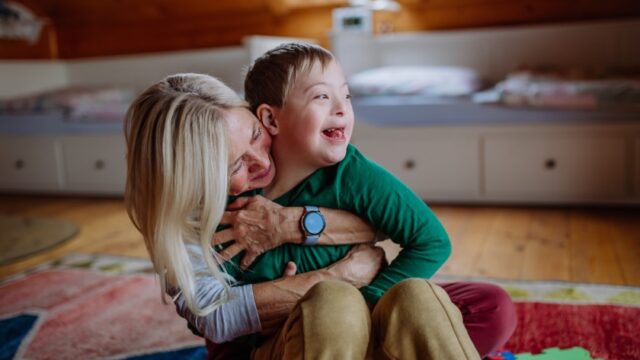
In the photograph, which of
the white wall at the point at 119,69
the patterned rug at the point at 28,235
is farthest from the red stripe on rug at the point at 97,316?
the white wall at the point at 119,69

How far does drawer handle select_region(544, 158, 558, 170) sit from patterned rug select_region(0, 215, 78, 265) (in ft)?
6.23

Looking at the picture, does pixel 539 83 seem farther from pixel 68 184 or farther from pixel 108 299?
pixel 68 184

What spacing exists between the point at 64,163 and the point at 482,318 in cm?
Answer: 306

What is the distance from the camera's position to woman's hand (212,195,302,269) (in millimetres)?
889

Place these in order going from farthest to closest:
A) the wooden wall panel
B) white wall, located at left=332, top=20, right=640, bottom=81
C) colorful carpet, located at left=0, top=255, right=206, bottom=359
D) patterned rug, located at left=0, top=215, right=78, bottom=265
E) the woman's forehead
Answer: the wooden wall panel → white wall, located at left=332, top=20, right=640, bottom=81 → patterned rug, located at left=0, top=215, right=78, bottom=265 → colorful carpet, located at left=0, top=255, right=206, bottom=359 → the woman's forehead

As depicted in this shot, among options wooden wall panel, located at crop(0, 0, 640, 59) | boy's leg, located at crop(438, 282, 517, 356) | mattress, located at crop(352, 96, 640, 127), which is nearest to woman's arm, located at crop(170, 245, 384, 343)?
boy's leg, located at crop(438, 282, 517, 356)

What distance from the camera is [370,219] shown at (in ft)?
2.93

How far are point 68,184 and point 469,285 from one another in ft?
9.83

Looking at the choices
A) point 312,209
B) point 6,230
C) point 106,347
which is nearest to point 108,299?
point 106,347

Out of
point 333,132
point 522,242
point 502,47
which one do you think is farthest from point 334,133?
point 502,47

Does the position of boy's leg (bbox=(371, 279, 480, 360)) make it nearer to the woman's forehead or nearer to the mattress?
the woman's forehead

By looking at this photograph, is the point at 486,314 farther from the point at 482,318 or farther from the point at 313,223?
the point at 313,223

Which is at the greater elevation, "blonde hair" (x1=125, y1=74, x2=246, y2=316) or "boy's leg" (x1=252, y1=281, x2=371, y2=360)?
"blonde hair" (x1=125, y1=74, x2=246, y2=316)

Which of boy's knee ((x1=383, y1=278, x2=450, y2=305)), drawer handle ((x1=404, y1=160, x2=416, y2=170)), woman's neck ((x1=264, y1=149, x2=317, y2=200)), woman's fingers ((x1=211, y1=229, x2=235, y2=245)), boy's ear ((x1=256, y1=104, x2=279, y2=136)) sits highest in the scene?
boy's ear ((x1=256, y1=104, x2=279, y2=136))
